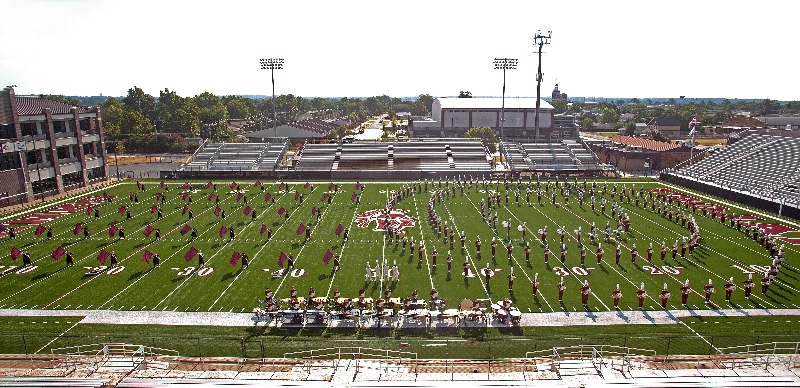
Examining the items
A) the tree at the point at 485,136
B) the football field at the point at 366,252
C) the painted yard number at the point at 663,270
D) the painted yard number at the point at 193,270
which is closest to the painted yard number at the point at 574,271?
the football field at the point at 366,252

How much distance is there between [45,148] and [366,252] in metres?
28.8

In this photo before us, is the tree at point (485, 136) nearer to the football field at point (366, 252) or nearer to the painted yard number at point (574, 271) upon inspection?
the football field at point (366, 252)

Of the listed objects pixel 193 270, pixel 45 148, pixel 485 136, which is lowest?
pixel 193 270

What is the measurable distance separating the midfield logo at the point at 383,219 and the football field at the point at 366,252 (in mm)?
114

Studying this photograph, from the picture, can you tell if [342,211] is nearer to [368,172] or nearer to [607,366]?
[368,172]

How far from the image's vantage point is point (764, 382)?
35.2 ft

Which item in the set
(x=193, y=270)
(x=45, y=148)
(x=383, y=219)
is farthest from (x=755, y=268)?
(x=45, y=148)

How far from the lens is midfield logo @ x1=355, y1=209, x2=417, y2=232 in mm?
26906

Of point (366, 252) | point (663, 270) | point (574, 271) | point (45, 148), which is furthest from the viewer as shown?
point (45, 148)

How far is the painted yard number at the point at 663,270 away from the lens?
19.9 metres

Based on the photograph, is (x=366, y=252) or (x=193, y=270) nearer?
(x=193, y=270)

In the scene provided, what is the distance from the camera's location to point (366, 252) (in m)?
22.5

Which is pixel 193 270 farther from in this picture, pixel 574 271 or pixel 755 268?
pixel 755 268

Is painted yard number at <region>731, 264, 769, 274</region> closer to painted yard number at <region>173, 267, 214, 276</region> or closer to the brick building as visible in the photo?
painted yard number at <region>173, 267, 214, 276</region>
